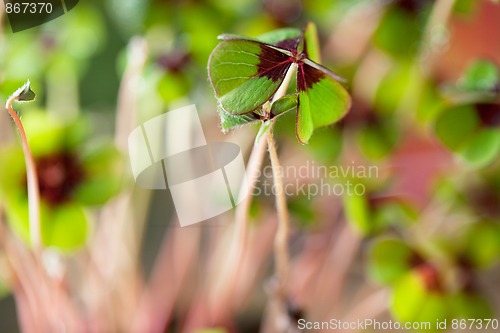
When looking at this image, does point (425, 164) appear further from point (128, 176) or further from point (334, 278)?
point (128, 176)

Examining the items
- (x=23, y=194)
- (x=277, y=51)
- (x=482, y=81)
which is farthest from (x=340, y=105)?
(x=23, y=194)

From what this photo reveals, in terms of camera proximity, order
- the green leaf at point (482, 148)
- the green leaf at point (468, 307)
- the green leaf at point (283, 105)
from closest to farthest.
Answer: the green leaf at point (283, 105) < the green leaf at point (482, 148) < the green leaf at point (468, 307)

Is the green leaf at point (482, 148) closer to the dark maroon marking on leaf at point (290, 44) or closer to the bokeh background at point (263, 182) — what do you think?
the bokeh background at point (263, 182)

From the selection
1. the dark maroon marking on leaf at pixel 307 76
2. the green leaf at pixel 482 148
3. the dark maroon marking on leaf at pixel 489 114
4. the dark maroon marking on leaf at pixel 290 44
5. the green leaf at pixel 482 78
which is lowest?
the green leaf at pixel 482 148

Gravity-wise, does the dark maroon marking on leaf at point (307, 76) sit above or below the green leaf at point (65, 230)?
above

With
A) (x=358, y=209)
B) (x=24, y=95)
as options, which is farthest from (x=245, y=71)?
(x=358, y=209)

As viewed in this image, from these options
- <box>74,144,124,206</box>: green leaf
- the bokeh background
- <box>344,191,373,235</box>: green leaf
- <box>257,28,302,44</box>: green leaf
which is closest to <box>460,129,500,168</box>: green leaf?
the bokeh background

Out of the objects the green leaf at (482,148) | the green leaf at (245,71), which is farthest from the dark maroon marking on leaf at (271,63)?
the green leaf at (482,148)
